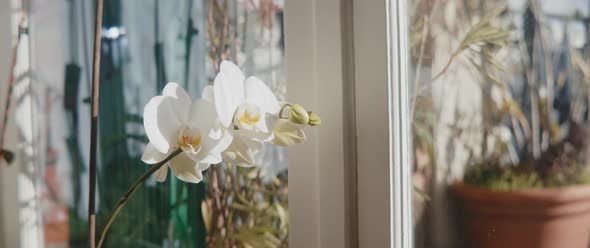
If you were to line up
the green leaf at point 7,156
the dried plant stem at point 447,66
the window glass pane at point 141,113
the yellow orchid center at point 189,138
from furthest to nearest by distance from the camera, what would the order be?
the green leaf at point 7,156
the window glass pane at point 141,113
the dried plant stem at point 447,66
the yellow orchid center at point 189,138

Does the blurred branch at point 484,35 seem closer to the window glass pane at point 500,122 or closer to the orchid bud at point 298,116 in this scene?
the window glass pane at point 500,122

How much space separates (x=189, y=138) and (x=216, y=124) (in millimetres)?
45

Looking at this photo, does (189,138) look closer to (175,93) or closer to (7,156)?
(175,93)

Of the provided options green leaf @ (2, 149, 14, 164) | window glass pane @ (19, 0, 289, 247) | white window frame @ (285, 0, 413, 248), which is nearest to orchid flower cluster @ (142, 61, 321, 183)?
white window frame @ (285, 0, 413, 248)

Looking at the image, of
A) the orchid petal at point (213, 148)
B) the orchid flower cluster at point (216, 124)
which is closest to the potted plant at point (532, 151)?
the orchid flower cluster at point (216, 124)

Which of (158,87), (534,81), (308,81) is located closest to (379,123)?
(308,81)

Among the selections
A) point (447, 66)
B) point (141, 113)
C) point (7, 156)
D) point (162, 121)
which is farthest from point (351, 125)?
point (7, 156)

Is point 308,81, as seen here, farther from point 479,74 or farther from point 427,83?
point 479,74

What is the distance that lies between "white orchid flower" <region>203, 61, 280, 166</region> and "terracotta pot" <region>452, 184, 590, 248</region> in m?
0.37

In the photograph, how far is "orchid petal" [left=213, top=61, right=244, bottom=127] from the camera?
3.03 feet

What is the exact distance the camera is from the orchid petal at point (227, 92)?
92 cm

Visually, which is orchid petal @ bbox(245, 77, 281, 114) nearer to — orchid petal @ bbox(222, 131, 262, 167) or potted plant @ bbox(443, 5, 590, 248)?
orchid petal @ bbox(222, 131, 262, 167)

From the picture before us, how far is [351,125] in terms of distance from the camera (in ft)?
4.03

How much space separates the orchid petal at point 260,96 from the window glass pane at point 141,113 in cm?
38
